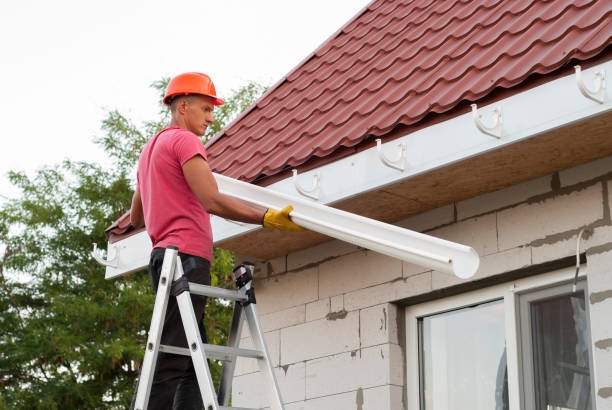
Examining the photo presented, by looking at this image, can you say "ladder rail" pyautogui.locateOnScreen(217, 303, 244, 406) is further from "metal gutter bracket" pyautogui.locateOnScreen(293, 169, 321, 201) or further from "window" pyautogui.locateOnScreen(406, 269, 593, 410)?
"window" pyautogui.locateOnScreen(406, 269, 593, 410)

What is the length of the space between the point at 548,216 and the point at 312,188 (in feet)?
3.99

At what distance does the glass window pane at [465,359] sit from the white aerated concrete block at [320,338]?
0.41 meters

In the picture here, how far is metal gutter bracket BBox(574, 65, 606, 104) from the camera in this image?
415cm

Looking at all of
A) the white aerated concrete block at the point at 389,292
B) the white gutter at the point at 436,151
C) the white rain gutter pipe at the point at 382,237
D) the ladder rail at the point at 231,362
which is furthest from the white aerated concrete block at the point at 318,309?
the white rain gutter pipe at the point at 382,237

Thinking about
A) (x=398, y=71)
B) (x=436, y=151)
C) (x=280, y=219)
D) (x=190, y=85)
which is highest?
(x=398, y=71)

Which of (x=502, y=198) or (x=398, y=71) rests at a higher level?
(x=398, y=71)

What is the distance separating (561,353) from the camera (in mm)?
4938

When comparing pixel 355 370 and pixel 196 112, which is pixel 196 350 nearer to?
pixel 196 112

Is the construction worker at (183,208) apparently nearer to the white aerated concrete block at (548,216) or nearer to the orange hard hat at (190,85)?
the orange hard hat at (190,85)

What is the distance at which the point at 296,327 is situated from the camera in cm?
610

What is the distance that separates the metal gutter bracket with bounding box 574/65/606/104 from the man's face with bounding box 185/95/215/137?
1.62m

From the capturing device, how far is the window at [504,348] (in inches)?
193

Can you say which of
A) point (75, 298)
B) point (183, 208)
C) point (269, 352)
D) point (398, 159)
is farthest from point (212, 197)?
point (75, 298)

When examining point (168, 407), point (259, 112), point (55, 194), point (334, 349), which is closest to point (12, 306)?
point (55, 194)
